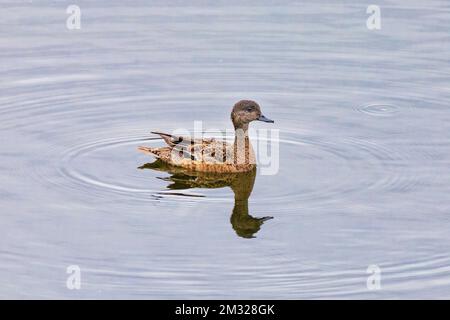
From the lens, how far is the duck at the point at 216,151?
1569 centimetres

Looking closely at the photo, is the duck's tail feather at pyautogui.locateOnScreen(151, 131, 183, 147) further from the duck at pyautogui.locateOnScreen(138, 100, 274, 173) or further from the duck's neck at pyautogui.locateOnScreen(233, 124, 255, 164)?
the duck's neck at pyautogui.locateOnScreen(233, 124, 255, 164)

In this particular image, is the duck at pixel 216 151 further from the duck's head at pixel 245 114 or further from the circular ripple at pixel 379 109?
the circular ripple at pixel 379 109

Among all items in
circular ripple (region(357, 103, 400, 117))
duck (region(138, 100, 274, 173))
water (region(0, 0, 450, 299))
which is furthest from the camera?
circular ripple (region(357, 103, 400, 117))

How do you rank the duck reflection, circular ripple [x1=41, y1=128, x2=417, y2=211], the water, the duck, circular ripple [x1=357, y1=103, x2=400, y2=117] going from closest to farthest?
the water, the duck reflection, circular ripple [x1=41, y1=128, x2=417, y2=211], the duck, circular ripple [x1=357, y1=103, x2=400, y2=117]

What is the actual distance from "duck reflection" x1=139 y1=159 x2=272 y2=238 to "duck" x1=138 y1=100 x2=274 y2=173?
0.28 ft

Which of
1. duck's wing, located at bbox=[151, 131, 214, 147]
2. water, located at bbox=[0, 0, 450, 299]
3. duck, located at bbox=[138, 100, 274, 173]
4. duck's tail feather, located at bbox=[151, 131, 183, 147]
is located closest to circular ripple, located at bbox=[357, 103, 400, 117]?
water, located at bbox=[0, 0, 450, 299]

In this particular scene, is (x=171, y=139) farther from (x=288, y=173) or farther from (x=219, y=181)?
(x=288, y=173)

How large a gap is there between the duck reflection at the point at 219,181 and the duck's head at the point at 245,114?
64 cm

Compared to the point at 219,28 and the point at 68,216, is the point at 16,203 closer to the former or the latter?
the point at 68,216

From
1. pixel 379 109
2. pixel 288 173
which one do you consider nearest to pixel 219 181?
pixel 288 173

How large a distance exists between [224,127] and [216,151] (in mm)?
1119

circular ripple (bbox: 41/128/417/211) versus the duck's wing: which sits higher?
the duck's wing

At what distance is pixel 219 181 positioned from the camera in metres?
15.5

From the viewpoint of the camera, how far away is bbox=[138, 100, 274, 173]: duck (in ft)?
51.5
